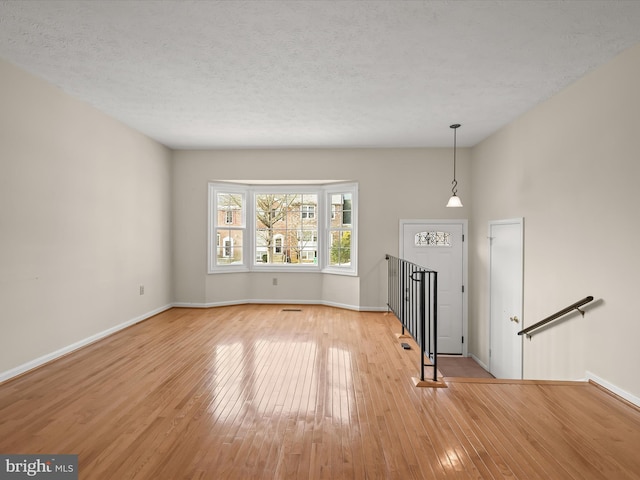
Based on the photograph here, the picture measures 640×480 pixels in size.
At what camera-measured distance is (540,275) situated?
13.5 feet

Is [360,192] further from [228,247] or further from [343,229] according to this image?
[228,247]

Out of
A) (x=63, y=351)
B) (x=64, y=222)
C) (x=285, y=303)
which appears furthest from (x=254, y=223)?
(x=63, y=351)

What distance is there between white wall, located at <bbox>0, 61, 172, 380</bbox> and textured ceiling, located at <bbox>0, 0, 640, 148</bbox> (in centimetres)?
37

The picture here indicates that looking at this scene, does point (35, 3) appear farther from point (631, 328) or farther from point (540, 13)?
point (631, 328)

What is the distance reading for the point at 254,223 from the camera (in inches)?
270

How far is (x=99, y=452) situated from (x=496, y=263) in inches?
197

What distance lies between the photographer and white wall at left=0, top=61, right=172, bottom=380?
3285 mm

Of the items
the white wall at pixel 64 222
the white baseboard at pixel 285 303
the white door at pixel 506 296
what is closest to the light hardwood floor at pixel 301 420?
the white wall at pixel 64 222

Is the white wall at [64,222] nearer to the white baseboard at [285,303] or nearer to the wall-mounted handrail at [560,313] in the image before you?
the white baseboard at [285,303]

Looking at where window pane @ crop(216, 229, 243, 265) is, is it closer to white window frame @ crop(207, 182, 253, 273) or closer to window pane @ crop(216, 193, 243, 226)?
white window frame @ crop(207, 182, 253, 273)

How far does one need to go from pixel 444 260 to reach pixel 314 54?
4242 mm

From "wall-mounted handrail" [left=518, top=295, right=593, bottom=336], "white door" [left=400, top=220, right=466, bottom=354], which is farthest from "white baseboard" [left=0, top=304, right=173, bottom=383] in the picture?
"wall-mounted handrail" [left=518, top=295, right=593, bottom=336]

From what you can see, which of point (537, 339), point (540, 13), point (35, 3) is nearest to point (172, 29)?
point (35, 3)

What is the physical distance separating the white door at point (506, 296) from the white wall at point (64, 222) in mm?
5217
